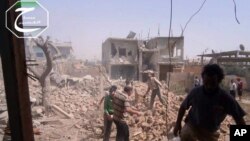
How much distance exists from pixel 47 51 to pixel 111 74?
2202 centimetres

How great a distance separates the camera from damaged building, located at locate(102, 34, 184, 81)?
3209cm

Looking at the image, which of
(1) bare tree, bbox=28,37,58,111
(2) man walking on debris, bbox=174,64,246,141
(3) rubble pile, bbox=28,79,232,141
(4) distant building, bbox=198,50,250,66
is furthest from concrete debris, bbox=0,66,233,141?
(4) distant building, bbox=198,50,250,66

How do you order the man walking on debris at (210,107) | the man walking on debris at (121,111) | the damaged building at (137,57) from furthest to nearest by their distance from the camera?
the damaged building at (137,57) < the man walking on debris at (121,111) < the man walking on debris at (210,107)

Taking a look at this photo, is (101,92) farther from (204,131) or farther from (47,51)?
(204,131)

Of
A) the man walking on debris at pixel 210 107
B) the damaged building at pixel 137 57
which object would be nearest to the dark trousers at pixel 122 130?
the man walking on debris at pixel 210 107

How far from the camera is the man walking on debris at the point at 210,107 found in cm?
323

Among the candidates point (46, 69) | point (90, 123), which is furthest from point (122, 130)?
point (46, 69)

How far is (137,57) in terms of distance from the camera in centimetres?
3281

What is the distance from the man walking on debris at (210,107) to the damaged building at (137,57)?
28194mm

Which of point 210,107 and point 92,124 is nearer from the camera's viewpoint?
point 210,107

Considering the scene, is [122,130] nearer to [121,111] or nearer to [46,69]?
[121,111]

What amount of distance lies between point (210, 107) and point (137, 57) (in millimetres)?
29576

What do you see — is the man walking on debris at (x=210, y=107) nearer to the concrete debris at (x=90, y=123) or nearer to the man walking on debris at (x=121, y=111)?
the man walking on debris at (x=121, y=111)

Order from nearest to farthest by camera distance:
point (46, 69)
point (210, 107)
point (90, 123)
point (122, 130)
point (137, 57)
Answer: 1. point (210, 107)
2. point (122, 130)
3. point (90, 123)
4. point (46, 69)
5. point (137, 57)
